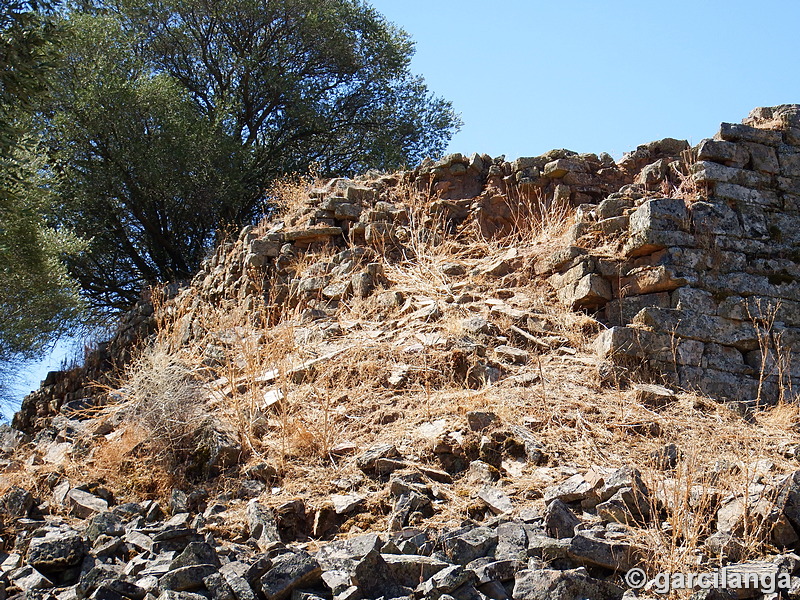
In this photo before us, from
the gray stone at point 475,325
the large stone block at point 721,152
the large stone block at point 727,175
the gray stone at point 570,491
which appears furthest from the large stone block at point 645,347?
the gray stone at point 570,491

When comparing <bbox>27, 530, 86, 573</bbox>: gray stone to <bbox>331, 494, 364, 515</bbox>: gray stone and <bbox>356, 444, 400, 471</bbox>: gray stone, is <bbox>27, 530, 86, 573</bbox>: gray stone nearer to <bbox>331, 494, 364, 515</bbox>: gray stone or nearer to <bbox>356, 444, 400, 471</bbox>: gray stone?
<bbox>331, 494, 364, 515</bbox>: gray stone

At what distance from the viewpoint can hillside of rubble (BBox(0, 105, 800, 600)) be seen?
16.8 feet

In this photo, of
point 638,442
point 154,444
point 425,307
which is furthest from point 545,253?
point 154,444

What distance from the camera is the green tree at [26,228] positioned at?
8.78m

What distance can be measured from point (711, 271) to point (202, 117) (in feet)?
34.8

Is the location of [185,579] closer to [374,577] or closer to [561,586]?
[374,577]

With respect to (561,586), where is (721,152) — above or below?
above

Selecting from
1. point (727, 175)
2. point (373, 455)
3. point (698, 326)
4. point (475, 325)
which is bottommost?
point (373, 455)

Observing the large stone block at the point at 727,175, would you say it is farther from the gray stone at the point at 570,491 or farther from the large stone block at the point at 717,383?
the gray stone at the point at 570,491

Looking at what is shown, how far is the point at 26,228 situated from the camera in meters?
12.0

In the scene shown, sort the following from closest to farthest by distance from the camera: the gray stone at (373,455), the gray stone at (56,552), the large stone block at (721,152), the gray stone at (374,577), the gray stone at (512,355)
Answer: the gray stone at (374,577) < the gray stone at (56,552) < the gray stone at (373,455) < the gray stone at (512,355) < the large stone block at (721,152)

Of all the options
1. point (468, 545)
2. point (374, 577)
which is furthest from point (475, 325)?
point (374, 577)

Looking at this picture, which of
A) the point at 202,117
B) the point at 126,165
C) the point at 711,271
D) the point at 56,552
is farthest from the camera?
the point at 202,117

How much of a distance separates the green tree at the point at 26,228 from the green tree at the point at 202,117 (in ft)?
4.16
